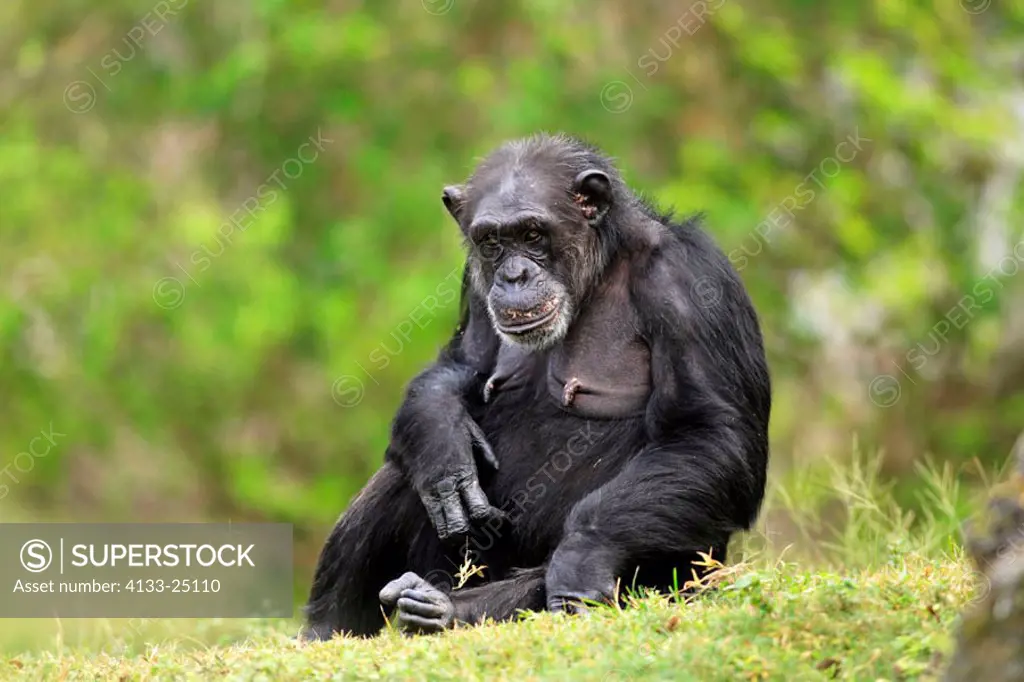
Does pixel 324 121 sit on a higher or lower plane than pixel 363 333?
higher

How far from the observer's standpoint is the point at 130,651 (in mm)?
7082

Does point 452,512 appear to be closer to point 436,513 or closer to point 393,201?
point 436,513

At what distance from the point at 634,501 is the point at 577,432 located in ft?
2.26

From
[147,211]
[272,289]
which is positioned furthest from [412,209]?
[147,211]

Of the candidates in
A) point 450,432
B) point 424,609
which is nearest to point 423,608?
point 424,609

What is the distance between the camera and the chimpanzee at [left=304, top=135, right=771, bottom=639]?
6438 millimetres

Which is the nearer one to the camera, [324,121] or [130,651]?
[130,651]

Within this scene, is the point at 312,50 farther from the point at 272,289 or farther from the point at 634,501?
the point at 634,501

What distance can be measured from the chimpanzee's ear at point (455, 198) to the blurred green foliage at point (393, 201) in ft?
26.0

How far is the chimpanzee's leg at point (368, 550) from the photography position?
733 centimetres

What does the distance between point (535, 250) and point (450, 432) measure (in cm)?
100

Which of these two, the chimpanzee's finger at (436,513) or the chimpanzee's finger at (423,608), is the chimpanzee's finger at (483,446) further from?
the chimpanzee's finger at (423,608)

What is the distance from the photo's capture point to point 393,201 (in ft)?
56.4

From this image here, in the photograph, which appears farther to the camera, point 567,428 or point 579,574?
point 567,428
